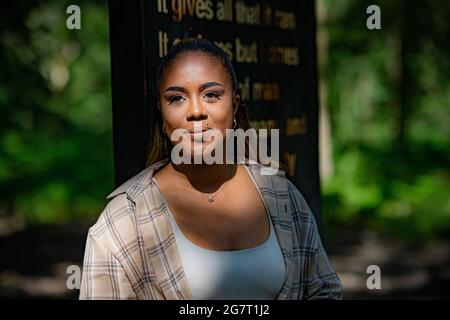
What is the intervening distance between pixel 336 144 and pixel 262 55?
848 centimetres

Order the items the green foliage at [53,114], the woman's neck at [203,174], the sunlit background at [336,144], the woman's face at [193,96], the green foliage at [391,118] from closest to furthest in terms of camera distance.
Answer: the woman's face at [193,96], the woman's neck at [203,174], the green foliage at [53,114], the sunlit background at [336,144], the green foliage at [391,118]

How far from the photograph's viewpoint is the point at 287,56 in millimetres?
4168

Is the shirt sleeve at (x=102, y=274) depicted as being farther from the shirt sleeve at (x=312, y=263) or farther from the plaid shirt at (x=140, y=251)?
the shirt sleeve at (x=312, y=263)

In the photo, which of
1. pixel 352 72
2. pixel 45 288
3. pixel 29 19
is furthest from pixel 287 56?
pixel 352 72

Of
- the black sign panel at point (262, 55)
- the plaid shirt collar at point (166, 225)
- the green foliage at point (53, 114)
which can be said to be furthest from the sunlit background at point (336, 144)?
the plaid shirt collar at point (166, 225)

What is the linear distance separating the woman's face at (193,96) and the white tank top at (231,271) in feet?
0.89

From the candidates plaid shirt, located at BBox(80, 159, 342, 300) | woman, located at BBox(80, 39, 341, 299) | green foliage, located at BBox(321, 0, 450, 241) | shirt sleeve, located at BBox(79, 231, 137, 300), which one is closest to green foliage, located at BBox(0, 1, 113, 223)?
green foliage, located at BBox(321, 0, 450, 241)

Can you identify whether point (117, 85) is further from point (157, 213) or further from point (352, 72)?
point (352, 72)

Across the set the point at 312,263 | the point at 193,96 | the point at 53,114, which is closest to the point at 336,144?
the point at 53,114

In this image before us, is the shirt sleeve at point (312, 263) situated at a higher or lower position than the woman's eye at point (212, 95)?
lower

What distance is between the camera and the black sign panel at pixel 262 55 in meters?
2.83

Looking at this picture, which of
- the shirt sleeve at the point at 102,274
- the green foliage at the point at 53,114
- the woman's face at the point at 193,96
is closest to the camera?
the shirt sleeve at the point at 102,274

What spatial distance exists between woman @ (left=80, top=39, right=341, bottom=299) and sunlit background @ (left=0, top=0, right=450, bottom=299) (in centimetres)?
404
